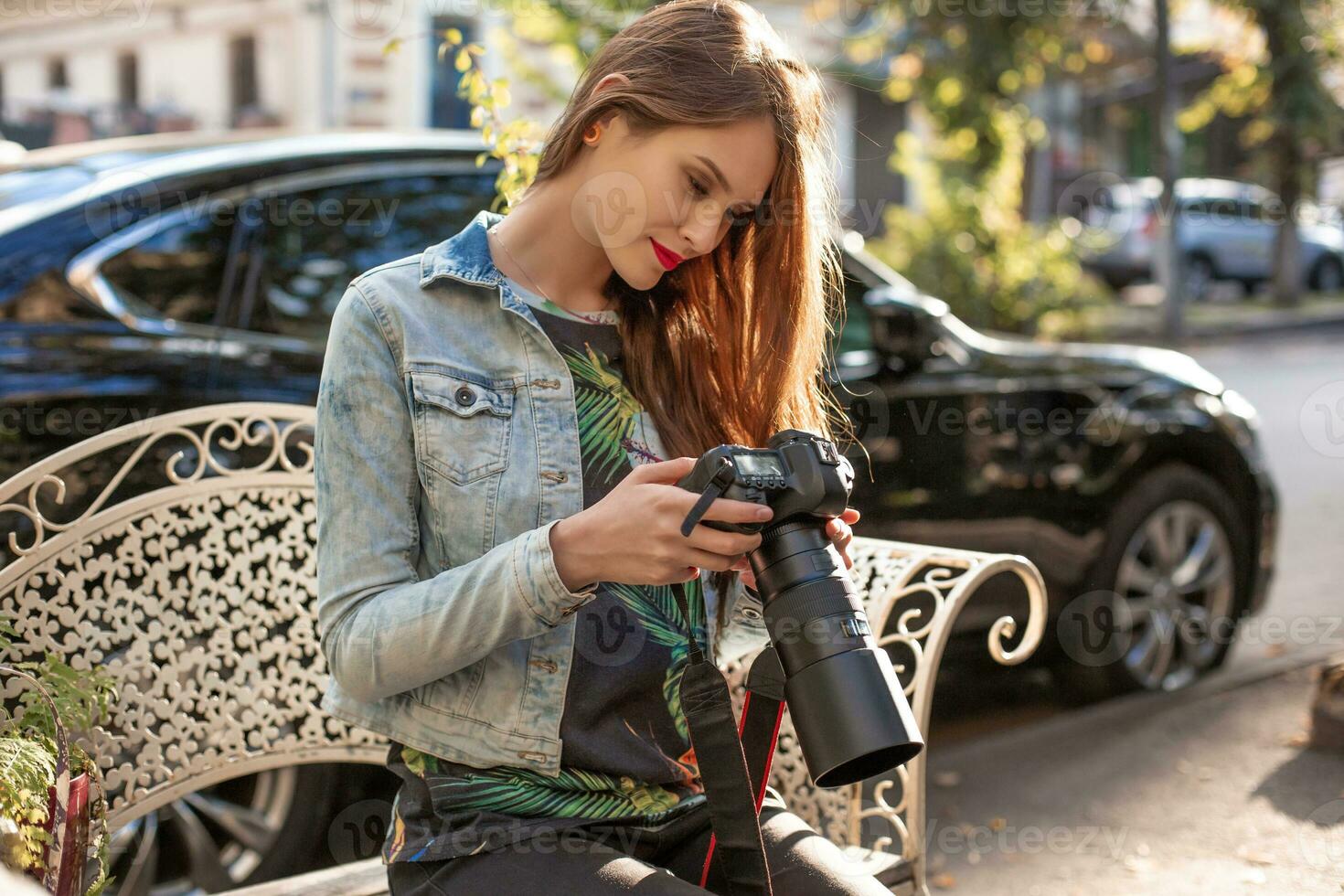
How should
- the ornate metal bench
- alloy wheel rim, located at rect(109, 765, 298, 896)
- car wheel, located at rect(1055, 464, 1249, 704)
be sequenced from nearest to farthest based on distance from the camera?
the ornate metal bench, alloy wheel rim, located at rect(109, 765, 298, 896), car wheel, located at rect(1055, 464, 1249, 704)

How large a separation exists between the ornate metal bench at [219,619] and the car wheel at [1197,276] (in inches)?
724

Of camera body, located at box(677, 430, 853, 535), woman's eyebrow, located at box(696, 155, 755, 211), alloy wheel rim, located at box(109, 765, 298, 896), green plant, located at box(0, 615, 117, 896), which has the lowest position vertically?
alloy wheel rim, located at box(109, 765, 298, 896)

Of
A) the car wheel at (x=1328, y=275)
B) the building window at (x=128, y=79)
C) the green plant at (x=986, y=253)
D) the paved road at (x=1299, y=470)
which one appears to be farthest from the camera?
the car wheel at (x=1328, y=275)

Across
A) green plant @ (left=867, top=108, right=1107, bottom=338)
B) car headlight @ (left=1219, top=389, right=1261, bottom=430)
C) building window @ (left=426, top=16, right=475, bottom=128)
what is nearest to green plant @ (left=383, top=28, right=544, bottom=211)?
car headlight @ (left=1219, top=389, right=1261, bottom=430)

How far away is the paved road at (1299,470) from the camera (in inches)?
204

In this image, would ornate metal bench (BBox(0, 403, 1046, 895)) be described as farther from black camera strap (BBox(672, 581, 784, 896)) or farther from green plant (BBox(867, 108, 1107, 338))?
green plant (BBox(867, 108, 1107, 338))

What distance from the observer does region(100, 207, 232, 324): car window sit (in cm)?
313

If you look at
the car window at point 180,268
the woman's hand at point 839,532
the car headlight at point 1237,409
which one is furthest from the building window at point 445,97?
the woman's hand at point 839,532

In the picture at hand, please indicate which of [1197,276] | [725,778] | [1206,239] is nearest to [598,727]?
[725,778]

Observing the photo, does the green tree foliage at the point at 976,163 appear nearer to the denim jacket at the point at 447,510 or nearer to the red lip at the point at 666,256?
the red lip at the point at 666,256

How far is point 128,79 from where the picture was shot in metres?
18.5

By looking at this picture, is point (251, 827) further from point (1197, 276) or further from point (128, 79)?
point (1197, 276)

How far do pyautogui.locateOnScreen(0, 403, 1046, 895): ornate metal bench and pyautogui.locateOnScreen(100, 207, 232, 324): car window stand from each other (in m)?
0.68

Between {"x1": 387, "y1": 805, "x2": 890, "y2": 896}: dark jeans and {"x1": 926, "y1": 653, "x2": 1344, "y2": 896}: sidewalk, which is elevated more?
{"x1": 387, "y1": 805, "x2": 890, "y2": 896}: dark jeans
